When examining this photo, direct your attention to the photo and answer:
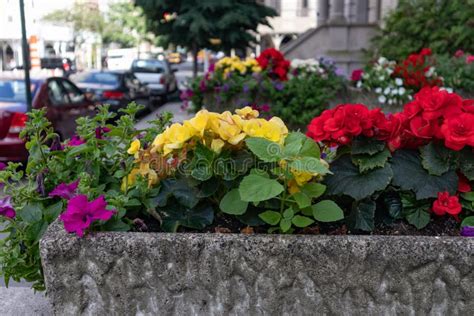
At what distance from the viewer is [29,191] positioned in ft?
9.04

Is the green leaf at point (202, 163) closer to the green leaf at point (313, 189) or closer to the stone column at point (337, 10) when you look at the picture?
the green leaf at point (313, 189)

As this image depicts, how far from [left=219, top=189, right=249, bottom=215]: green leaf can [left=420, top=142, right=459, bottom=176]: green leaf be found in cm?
77

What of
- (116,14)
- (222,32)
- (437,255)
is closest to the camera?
(437,255)

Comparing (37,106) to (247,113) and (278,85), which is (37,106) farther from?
(247,113)

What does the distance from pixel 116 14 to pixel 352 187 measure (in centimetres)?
6266

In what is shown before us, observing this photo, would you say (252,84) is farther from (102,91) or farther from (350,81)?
(102,91)

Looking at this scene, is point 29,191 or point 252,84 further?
point 252,84

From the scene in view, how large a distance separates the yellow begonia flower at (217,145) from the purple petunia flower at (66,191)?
0.70m

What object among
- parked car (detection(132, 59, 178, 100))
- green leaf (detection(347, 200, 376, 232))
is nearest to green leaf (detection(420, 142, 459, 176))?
green leaf (detection(347, 200, 376, 232))

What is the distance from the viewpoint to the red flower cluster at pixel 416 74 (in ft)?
29.6

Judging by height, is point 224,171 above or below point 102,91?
above

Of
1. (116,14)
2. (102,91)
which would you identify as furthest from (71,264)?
(116,14)

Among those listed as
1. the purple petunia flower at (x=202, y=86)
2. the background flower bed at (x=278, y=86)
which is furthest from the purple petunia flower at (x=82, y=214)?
the purple petunia flower at (x=202, y=86)

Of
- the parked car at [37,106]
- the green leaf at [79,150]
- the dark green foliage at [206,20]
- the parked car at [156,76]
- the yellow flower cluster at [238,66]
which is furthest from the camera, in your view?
the parked car at [156,76]
